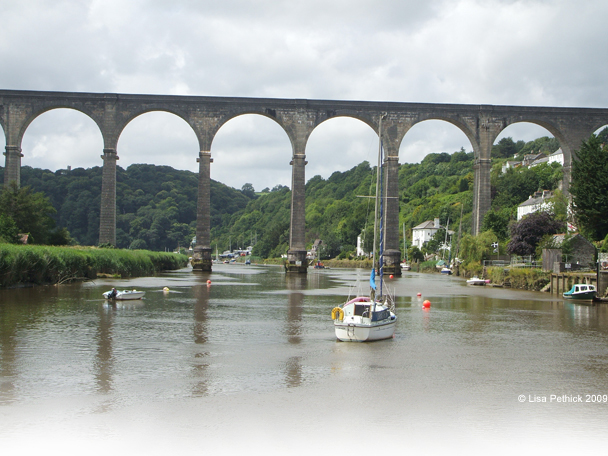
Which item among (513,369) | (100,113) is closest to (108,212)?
(100,113)

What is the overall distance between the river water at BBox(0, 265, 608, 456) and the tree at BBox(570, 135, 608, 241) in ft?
67.0

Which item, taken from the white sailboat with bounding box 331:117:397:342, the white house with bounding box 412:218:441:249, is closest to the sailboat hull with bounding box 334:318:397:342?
the white sailboat with bounding box 331:117:397:342

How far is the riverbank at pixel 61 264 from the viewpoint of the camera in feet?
95.3

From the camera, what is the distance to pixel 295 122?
49938mm

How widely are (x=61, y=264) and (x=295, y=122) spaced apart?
22.6m

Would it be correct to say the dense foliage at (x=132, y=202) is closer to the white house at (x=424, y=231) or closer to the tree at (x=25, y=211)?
the white house at (x=424, y=231)

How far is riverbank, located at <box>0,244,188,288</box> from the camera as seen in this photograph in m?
29.1

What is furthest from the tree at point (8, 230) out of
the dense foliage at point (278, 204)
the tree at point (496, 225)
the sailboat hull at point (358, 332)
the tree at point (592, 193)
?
the tree at point (496, 225)

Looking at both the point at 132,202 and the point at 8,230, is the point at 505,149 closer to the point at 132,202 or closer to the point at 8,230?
the point at 132,202

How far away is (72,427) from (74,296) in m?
19.4

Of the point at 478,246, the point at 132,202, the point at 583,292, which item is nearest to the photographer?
the point at 583,292

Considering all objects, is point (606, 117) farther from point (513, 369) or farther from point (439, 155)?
point (439, 155)

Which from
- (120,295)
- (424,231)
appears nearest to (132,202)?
(424,231)

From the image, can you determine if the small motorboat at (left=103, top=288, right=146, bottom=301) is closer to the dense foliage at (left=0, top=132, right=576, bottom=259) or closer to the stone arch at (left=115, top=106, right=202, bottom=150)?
the stone arch at (left=115, top=106, right=202, bottom=150)
